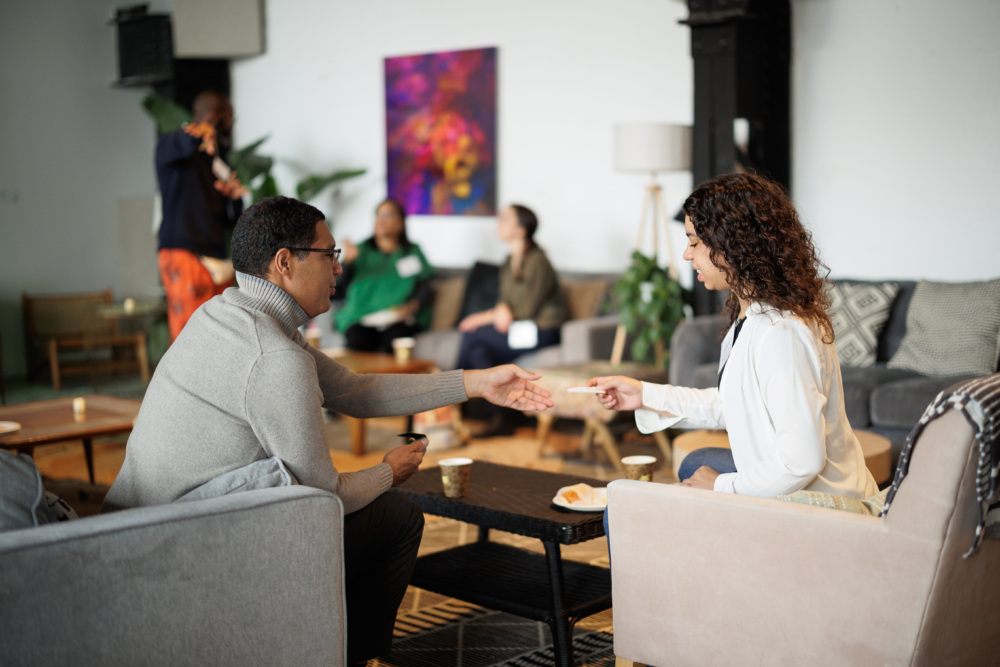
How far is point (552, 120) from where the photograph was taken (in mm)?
6336

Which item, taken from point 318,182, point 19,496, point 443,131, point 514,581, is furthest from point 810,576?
point 318,182

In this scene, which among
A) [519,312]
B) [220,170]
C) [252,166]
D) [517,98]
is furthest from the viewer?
[252,166]

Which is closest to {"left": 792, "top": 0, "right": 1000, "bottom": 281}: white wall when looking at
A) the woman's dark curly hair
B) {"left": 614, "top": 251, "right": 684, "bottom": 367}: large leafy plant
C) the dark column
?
the dark column

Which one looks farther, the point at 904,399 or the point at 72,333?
the point at 72,333

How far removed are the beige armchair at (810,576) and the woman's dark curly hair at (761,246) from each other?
41cm

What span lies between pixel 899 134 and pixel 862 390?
1.56m

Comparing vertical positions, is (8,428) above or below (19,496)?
below

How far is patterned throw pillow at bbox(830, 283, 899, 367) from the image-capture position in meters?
4.60

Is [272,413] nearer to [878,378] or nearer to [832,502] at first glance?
[832,502]

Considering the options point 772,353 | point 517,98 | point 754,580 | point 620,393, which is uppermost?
point 517,98

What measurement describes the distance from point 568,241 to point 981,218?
7.98ft

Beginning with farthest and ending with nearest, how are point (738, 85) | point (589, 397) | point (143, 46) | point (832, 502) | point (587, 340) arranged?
point (143, 46)
point (587, 340)
point (738, 85)
point (589, 397)
point (832, 502)

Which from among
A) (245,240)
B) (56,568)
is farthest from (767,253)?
(56,568)

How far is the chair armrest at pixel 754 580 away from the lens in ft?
5.74
